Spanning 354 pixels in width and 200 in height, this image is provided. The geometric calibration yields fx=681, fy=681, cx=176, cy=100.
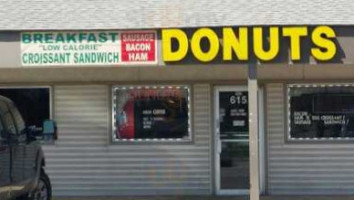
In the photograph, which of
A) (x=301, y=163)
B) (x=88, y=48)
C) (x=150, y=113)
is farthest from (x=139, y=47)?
(x=301, y=163)

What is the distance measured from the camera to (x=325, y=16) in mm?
10344

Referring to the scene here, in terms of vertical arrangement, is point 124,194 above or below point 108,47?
below

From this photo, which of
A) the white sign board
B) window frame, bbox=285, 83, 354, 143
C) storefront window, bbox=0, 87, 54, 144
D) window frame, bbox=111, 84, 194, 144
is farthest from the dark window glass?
window frame, bbox=285, 83, 354, 143

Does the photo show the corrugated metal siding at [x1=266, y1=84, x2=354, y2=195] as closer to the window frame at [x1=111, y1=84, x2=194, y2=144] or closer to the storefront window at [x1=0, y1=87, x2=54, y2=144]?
the window frame at [x1=111, y1=84, x2=194, y2=144]

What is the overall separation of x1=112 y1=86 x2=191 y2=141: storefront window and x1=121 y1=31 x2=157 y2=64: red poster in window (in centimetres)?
302

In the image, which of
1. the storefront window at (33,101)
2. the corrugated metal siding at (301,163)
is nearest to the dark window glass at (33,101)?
the storefront window at (33,101)

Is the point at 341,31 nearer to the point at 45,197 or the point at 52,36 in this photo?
the point at 52,36

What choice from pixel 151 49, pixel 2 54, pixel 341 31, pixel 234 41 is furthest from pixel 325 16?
pixel 2 54

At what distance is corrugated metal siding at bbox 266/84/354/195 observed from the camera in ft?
40.7

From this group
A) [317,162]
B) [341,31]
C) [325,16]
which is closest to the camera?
[341,31]

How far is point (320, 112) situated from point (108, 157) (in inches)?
158

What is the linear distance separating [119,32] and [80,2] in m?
2.15

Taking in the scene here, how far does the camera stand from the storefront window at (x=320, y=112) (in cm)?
1253

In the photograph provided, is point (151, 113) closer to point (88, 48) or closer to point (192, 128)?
point (192, 128)
